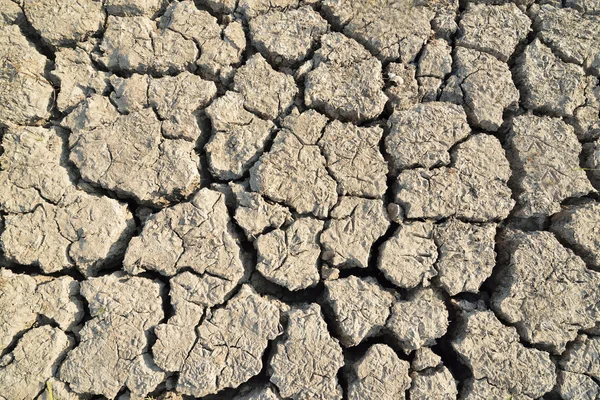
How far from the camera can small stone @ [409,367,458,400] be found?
1.85m

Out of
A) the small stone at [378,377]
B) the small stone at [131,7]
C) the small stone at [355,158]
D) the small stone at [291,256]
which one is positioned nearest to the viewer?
the small stone at [378,377]

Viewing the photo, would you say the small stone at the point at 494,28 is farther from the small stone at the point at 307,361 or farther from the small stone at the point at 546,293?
the small stone at the point at 307,361

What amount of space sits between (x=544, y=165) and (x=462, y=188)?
460 mm

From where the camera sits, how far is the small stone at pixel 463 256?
196cm

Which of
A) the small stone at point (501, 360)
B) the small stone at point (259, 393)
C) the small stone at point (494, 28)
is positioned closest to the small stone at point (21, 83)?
the small stone at point (259, 393)

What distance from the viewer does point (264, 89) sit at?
7.06 feet

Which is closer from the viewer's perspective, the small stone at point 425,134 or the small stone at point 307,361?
the small stone at point 307,361

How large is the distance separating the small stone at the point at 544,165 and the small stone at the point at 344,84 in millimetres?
735

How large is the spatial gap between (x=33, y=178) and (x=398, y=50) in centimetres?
196

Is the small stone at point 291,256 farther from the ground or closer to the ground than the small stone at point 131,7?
closer to the ground

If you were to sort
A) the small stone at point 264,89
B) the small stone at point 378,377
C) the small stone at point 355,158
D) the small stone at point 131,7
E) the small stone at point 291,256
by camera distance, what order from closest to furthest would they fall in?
the small stone at point 378,377, the small stone at point 291,256, the small stone at point 355,158, the small stone at point 264,89, the small stone at point 131,7

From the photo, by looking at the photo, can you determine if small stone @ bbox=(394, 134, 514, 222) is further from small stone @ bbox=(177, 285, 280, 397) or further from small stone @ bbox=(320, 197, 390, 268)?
small stone @ bbox=(177, 285, 280, 397)

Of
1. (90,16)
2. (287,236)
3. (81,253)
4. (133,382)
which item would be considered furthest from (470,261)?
(90,16)

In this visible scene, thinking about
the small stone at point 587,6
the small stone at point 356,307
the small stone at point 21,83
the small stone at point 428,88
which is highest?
the small stone at point 587,6
